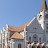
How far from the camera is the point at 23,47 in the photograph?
144 feet

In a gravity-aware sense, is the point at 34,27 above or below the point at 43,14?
below

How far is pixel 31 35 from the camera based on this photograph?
45938 millimetres

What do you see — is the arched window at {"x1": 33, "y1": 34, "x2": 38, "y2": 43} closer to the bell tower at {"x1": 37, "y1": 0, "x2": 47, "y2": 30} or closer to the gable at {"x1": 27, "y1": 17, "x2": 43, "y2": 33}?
the gable at {"x1": 27, "y1": 17, "x2": 43, "y2": 33}

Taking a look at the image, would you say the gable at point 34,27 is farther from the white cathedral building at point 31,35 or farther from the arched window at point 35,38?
the arched window at point 35,38

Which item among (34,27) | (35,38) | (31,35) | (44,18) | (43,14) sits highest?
(43,14)

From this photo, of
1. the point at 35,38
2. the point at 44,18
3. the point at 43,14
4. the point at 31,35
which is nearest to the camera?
the point at 31,35

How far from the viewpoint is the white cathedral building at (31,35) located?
43.2 metres

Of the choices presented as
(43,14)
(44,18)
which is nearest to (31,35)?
(44,18)

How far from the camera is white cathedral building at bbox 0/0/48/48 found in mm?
43156

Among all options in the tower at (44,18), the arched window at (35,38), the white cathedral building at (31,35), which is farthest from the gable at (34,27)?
the tower at (44,18)

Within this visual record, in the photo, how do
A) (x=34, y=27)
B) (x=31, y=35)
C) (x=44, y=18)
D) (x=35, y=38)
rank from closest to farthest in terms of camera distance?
1. (x=31, y=35)
2. (x=34, y=27)
3. (x=35, y=38)
4. (x=44, y=18)

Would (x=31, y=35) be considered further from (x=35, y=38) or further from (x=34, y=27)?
(x=34, y=27)

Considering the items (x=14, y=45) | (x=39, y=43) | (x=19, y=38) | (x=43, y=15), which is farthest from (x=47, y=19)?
(x=14, y=45)

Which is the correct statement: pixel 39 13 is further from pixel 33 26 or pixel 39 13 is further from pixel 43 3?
pixel 33 26
